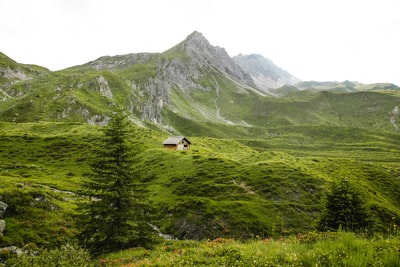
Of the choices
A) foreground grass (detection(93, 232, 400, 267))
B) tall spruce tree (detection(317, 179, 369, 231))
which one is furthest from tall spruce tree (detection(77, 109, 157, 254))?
tall spruce tree (detection(317, 179, 369, 231))

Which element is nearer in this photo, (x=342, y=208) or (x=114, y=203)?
(x=114, y=203)

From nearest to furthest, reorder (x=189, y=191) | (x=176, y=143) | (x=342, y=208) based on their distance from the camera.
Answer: (x=342, y=208) → (x=189, y=191) → (x=176, y=143)

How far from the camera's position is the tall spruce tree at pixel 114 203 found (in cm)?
2402

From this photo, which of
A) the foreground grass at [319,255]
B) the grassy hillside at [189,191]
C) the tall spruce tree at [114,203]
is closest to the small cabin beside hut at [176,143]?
the grassy hillside at [189,191]

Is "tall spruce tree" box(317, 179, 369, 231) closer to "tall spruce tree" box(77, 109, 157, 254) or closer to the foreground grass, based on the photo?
"tall spruce tree" box(77, 109, 157, 254)

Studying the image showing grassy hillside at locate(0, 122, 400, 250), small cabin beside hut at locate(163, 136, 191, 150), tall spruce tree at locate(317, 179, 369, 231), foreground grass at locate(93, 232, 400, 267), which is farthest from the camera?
small cabin beside hut at locate(163, 136, 191, 150)

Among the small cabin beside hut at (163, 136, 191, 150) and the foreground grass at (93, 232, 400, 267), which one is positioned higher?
the foreground grass at (93, 232, 400, 267)

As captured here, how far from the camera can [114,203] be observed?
84.2 ft

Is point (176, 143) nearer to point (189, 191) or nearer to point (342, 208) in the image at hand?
point (189, 191)

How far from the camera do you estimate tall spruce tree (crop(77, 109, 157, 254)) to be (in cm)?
2402

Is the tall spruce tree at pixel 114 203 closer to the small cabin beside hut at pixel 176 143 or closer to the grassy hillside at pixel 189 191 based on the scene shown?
the grassy hillside at pixel 189 191

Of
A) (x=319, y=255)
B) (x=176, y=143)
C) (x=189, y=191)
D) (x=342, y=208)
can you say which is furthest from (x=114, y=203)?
(x=176, y=143)

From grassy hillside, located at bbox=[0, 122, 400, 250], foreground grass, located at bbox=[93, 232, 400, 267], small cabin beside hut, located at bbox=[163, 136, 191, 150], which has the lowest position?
grassy hillside, located at bbox=[0, 122, 400, 250]

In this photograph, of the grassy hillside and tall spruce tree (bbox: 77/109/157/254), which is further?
the grassy hillside
